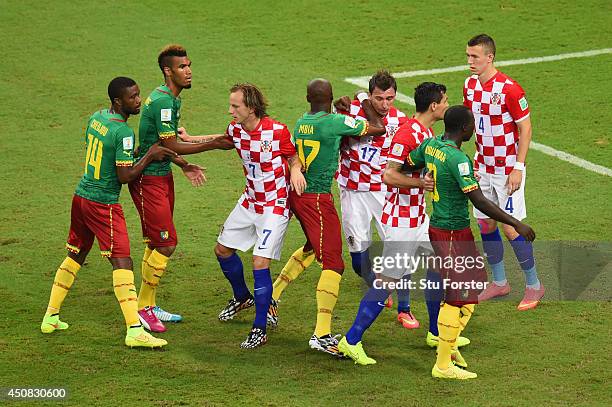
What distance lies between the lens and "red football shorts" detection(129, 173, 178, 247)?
1048cm

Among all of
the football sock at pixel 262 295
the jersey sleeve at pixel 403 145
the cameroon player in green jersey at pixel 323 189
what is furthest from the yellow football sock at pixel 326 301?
the jersey sleeve at pixel 403 145

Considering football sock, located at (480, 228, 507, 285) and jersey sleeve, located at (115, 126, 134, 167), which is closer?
jersey sleeve, located at (115, 126, 134, 167)

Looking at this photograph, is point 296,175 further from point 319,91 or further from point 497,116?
point 497,116

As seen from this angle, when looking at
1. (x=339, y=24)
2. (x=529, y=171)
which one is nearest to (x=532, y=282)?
(x=529, y=171)

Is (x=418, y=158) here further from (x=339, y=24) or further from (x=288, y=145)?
(x=339, y=24)

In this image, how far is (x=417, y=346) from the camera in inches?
398

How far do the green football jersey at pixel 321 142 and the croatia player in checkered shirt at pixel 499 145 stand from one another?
1.48 m

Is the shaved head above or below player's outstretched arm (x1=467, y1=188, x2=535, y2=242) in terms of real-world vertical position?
above

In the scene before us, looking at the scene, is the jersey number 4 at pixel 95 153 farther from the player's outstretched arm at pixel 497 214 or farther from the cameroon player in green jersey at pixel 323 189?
the player's outstretched arm at pixel 497 214

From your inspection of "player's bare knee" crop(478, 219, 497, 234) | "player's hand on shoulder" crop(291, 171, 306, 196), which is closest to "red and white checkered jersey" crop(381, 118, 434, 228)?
"player's hand on shoulder" crop(291, 171, 306, 196)

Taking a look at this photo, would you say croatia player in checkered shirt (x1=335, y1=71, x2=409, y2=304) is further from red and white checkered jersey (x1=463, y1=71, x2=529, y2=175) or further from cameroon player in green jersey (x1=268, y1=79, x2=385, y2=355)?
red and white checkered jersey (x1=463, y1=71, x2=529, y2=175)

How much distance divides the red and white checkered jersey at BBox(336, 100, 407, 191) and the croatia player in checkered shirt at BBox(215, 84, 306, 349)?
0.84 meters

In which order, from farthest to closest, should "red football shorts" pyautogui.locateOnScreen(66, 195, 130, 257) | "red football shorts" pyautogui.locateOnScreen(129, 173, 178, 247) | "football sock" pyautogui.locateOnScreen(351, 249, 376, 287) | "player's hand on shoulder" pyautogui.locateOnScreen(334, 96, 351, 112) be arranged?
"football sock" pyautogui.locateOnScreen(351, 249, 376, 287) → "player's hand on shoulder" pyautogui.locateOnScreen(334, 96, 351, 112) → "red football shorts" pyautogui.locateOnScreen(129, 173, 178, 247) → "red football shorts" pyautogui.locateOnScreen(66, 195, 130, 257)

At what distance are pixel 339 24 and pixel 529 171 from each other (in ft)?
22.7
